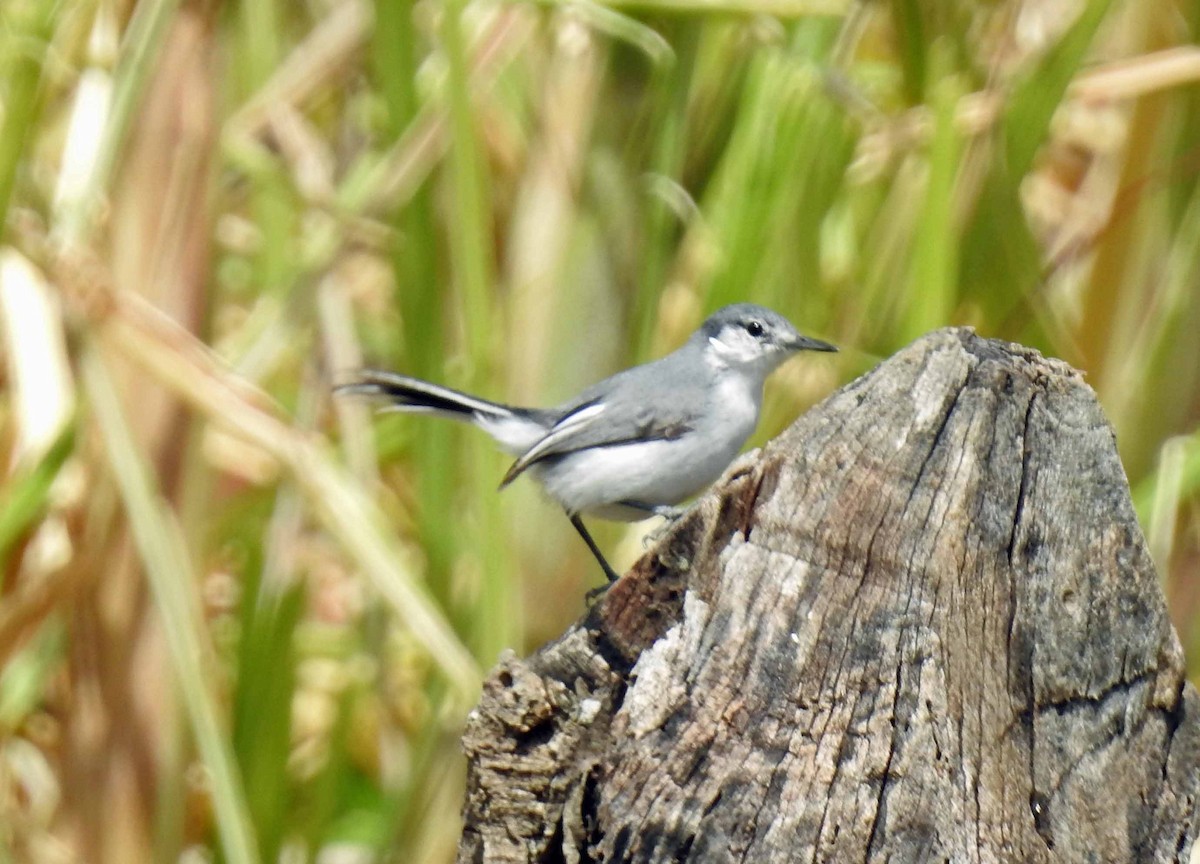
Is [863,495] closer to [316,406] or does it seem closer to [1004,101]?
[1004,101]

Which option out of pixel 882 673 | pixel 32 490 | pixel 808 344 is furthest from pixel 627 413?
pixel 882 673

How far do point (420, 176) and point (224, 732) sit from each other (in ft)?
3.14

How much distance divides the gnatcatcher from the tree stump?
3.73 feet

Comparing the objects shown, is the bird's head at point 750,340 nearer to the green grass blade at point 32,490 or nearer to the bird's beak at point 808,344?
the bird's beak at point 808,344

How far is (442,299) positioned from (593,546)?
0.51 metres

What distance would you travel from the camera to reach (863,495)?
4.22ft

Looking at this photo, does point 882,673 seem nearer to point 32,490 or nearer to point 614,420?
point 614,420

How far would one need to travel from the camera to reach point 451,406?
2.39 m

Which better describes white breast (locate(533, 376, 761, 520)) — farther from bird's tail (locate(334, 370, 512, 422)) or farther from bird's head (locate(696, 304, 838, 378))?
bird's tail (locate(334, 370, 512, 422))

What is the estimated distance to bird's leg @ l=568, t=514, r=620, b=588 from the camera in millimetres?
2438

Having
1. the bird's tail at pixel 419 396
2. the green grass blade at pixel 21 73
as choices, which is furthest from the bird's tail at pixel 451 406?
the green grass blade at pixel 21 73

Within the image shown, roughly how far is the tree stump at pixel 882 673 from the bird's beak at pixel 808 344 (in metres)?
0.95

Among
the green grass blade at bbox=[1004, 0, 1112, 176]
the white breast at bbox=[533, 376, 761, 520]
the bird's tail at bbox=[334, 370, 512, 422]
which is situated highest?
the green grass blade at bbox=[1004, 0, 1112, 176]

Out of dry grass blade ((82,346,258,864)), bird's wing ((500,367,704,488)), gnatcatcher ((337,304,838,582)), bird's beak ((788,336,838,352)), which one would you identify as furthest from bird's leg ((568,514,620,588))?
dry grass blade ((82,346,258,864))
